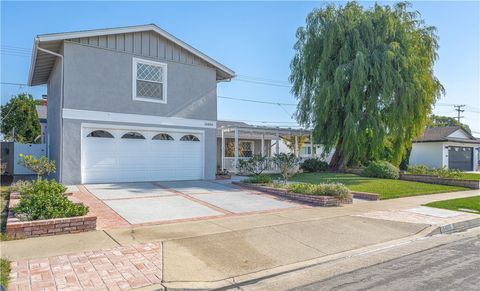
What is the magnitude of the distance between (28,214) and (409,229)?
8191 millimetres

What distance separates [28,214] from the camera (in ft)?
22.0

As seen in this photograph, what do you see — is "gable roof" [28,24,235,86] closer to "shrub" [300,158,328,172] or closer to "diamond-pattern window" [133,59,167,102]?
"diamond-pattern window" [133,59,167,102]

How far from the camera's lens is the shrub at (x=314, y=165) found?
2259cm

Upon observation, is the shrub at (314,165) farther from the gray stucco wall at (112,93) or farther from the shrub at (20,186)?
the shrub at (20,186)

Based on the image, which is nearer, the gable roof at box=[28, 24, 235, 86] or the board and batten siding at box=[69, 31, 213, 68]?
the gable roof at box=[28, 24, 235, 86]

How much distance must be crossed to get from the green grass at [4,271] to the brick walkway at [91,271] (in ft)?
0.19

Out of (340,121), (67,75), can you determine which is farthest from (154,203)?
(340,121)

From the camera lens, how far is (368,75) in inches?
771

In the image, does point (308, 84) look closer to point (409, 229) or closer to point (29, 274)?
point (409, 229)

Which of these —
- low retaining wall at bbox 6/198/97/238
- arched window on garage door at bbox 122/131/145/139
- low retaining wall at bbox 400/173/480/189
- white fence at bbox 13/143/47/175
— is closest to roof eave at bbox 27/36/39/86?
white fence at bbox 13/143/47/175

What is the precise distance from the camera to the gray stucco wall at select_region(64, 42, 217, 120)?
43.5 feet

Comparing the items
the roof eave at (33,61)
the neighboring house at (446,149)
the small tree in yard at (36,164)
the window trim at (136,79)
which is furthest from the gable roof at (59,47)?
the neighboring house at (446,149)

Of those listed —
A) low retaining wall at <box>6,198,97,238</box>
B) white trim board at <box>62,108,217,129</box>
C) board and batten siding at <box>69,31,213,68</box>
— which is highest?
board and batten siding at <box>69,31,213,68</box>

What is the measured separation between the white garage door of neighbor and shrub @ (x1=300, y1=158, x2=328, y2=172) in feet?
28.1
